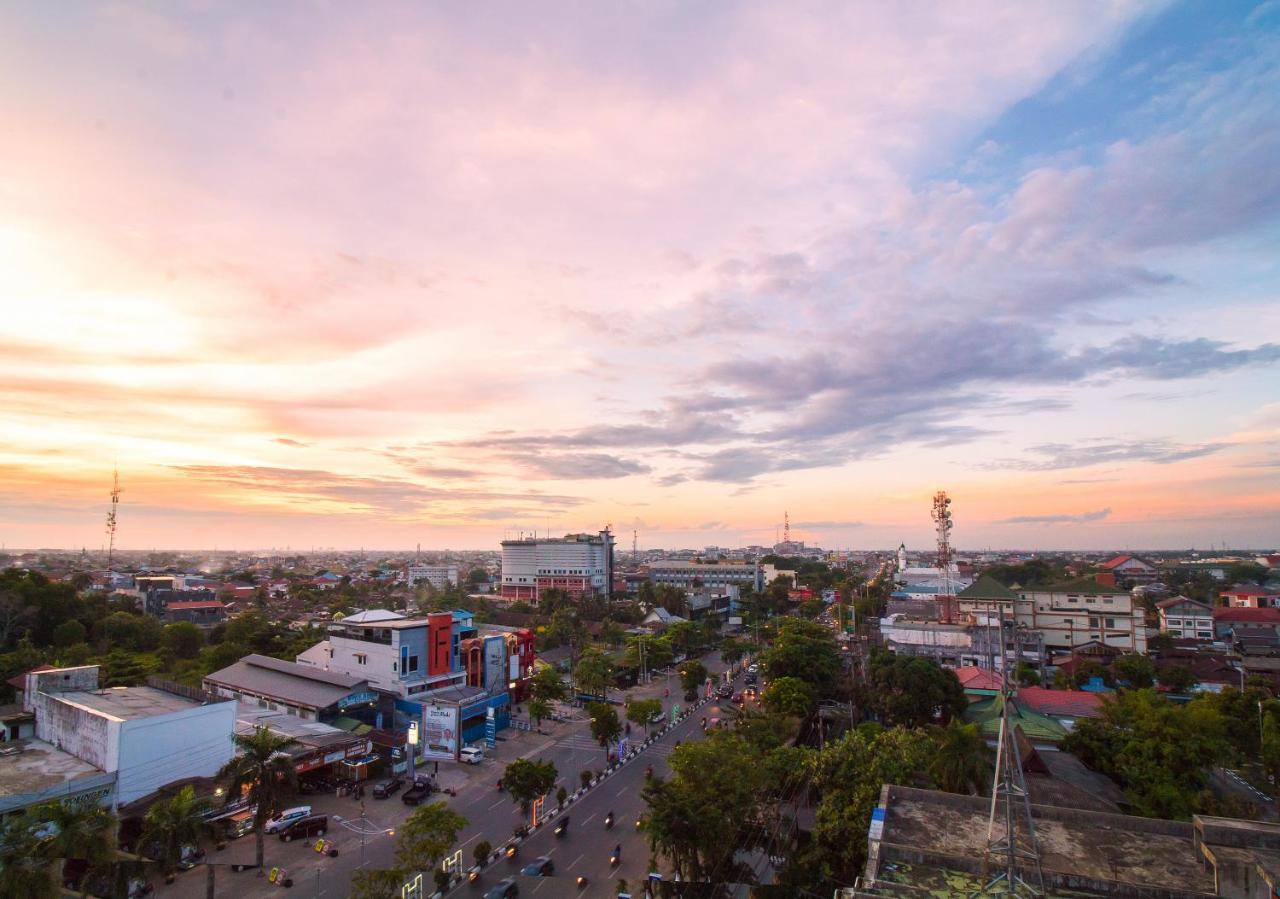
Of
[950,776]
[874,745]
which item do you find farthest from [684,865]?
[950,776]

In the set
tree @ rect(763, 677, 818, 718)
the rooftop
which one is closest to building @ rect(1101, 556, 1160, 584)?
tree @ rect(763, 677, 818, 718)

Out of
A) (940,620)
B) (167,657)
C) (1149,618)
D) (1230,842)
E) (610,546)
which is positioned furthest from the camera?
(610,546)

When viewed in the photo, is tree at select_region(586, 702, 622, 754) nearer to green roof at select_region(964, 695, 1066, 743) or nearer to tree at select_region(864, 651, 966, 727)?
tree at select_region(864, 651, 966, 727)

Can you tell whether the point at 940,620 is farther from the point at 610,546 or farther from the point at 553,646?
the point at 610,546

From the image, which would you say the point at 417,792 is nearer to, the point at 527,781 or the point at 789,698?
the point at 527,781

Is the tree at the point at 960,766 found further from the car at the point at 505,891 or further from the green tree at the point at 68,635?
the green tree at the point at 68,635

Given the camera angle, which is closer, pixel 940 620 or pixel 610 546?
pixel 940 620

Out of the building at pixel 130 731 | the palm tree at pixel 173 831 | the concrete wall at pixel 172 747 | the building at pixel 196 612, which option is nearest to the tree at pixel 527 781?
the palm tree at pixel 173 831

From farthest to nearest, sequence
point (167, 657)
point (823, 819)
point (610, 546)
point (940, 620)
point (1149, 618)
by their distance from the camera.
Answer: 1. point (610, 546)
2. point (1149, 618)
3. point (940, 620)
4. point (167, 657)
5. point (823, 819)
